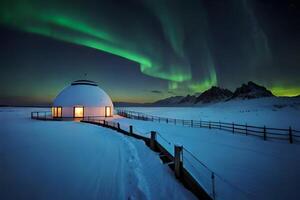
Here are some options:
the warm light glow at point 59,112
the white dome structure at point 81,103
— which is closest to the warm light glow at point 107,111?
the white dome structure at point 81,103

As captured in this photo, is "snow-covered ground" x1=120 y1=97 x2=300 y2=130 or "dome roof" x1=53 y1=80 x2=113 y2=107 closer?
"snow-covered ground" x1=120 y1=97 x2=300 y2=130

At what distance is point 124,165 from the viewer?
20.2ft

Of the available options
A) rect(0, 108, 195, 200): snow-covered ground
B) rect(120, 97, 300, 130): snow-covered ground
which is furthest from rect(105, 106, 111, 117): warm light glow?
rect(0, 108, 195, 200): snow-covered ground

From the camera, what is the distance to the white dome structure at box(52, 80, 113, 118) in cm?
2689

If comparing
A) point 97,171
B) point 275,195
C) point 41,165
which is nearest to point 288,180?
point 275,195

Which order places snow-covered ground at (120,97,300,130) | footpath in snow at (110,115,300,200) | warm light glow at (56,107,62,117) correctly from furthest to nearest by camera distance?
1. warm light glow at (56,107,62,117)
2. snow-covered ground at (120,97,300,130)
3. footpath in snow at (110,115,300,200)

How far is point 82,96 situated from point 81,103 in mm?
1618

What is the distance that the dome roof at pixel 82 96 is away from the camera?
27375mm

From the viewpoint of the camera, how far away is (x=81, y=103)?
27422 millimetres

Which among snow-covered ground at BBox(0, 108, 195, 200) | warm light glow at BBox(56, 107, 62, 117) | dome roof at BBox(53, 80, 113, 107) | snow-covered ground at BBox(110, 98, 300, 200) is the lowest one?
snow-covered ground at BBox(110, 98, 300, 200)

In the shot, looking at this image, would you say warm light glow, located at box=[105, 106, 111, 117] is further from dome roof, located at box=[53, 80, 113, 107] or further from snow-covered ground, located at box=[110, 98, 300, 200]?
snow-covered ground, located at box=[110, 98, 300, 200]

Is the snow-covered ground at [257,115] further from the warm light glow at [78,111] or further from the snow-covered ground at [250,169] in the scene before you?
the warm light glow at [78,111]

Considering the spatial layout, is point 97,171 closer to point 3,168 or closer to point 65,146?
point 3,168

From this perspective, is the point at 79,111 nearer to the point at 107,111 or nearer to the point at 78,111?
the point at 78,111
